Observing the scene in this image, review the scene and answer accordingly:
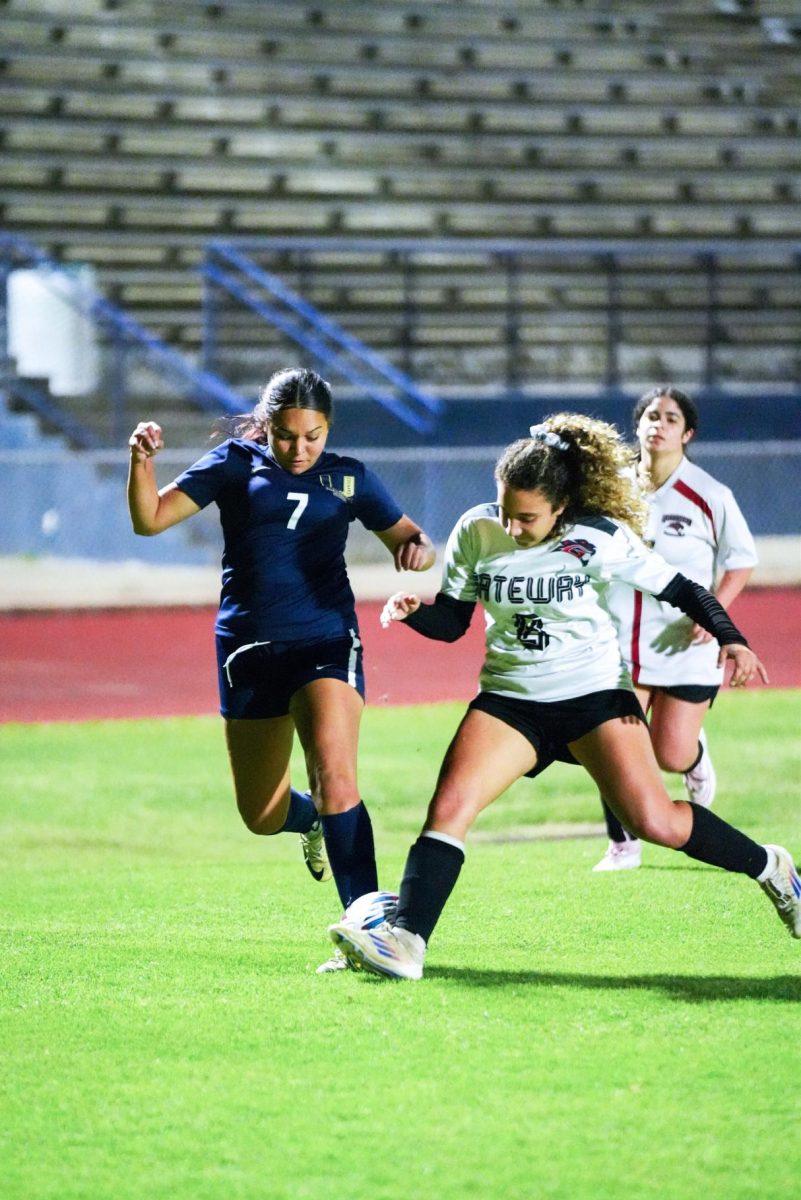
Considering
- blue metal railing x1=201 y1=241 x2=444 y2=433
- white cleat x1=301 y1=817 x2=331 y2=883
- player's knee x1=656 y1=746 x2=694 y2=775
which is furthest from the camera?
blue metal railing x1=201 y1=241 x2=444 y2=433

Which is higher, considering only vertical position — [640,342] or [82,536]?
[640,342]

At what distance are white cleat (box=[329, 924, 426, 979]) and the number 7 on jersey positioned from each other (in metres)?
1.26

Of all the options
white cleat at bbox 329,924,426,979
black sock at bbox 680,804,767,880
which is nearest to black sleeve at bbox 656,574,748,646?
black sock at bbox 680,804,767,880

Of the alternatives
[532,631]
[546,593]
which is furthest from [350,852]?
[546,593]

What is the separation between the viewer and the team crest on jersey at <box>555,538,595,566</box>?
4.89 m

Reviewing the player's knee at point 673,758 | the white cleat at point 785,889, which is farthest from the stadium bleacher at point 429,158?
the white cleat at point 785,889

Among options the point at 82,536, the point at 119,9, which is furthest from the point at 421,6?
the point at 82,536

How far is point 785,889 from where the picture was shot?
513 cm

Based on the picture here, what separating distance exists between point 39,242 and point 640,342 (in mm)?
7255

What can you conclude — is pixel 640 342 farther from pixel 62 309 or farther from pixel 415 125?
pixel 62 309

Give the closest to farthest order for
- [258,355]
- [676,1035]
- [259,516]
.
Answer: [676,1035]
[259,516]
[258,355]

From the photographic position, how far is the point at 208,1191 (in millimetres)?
3266

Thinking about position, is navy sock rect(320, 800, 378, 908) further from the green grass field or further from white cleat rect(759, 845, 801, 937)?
white cleat rect(759, 845, 801, 937)

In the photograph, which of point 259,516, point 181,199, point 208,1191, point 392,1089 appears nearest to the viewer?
point 208,1191
